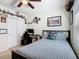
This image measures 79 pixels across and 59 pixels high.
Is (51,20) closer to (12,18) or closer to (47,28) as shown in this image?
(47,28)

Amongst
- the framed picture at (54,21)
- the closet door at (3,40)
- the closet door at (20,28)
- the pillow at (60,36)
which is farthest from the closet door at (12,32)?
the pillow at (60,36)

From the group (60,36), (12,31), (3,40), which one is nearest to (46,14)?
(60,36)

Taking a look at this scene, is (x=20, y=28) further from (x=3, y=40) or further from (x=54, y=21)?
(x=54, y=21)

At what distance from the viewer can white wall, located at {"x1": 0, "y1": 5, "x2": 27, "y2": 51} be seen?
4.55 m

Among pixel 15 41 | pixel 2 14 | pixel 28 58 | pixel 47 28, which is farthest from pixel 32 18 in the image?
pixel 28 58

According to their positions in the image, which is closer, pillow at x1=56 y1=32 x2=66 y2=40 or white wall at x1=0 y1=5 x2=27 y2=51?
white wall at x1=0 y1=5 x2=27 y2=51

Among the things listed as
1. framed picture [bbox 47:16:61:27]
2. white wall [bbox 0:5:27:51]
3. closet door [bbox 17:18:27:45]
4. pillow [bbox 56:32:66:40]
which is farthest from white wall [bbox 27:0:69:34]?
white wall [bbox 0:5:27:51]

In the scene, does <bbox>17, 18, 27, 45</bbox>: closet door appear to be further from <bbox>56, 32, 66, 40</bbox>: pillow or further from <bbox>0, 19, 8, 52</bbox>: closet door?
<bbox>56, 32, 66, 40</bbox>: pillow

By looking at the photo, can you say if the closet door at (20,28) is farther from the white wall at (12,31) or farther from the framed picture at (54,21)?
the framed picture at (54,21)

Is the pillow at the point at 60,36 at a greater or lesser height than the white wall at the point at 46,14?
lesser

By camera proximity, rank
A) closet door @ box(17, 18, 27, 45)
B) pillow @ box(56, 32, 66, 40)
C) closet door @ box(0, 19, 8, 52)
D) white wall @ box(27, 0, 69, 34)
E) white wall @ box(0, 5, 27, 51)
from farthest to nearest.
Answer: closet door @ box(17, 18, 27, 45) → white wall @ box(27, 0, 69, 34) → pillow @ box(56, 32, 66, 40) → white wall @ box(0, 5, 27, 51) → closet door @ box(0, 19, 8, 52)

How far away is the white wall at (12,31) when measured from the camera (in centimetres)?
455

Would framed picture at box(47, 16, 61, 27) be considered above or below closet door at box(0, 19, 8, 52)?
above

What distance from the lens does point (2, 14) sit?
4477mm
